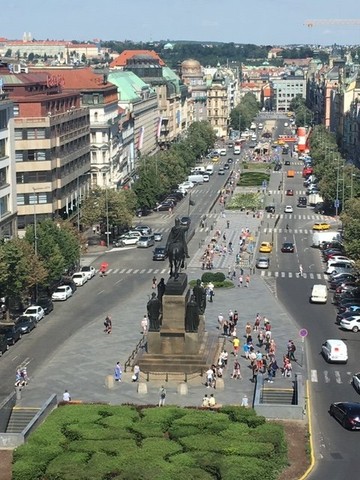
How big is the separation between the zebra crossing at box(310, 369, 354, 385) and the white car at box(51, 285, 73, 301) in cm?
2828

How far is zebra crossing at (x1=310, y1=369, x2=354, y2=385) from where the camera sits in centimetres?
6062

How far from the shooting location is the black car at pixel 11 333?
230 feet

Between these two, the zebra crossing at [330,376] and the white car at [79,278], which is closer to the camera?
the zebra crossing at [330,376]

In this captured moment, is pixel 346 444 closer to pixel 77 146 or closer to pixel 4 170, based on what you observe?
pixel 4 170

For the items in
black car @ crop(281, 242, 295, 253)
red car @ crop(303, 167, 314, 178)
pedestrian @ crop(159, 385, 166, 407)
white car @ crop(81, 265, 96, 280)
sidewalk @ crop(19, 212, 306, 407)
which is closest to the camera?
pedestrian @ crop(159, 385, 166, 407)

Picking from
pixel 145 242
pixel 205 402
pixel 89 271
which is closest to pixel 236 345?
pixel 205 402

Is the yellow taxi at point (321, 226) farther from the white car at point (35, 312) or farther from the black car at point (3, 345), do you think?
the black car at point (3, 345)

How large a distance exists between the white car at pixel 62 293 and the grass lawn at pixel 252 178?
93664 millimetres

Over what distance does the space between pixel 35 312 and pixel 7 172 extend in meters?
21.1

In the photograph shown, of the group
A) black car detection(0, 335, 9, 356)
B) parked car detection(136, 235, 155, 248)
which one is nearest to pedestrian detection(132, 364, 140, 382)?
black car detection(0, 335, 9, 356)

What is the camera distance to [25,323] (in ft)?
242

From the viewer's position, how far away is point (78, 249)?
304 ft

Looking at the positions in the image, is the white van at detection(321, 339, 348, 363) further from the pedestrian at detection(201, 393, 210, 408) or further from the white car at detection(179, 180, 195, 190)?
the white car at detection(179, 180, 195, 190)

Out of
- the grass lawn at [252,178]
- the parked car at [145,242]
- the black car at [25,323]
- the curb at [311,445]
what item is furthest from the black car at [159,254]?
the grass lawn at [252,178]
